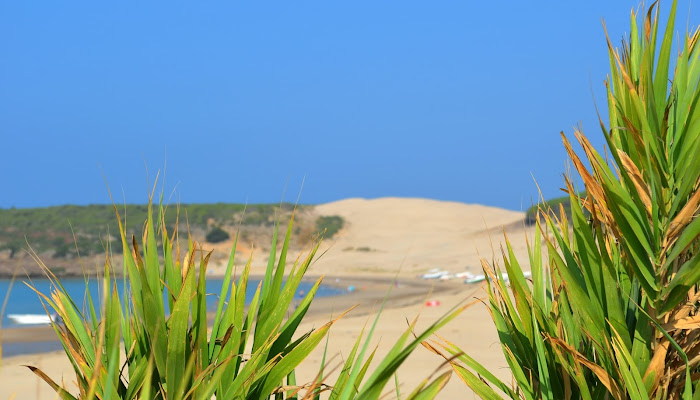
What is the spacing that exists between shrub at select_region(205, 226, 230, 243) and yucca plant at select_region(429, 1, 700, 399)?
1659 inches

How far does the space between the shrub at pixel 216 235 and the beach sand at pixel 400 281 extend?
2.79 metres

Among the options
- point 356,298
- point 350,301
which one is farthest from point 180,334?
point 356,298

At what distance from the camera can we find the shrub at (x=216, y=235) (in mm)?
44062

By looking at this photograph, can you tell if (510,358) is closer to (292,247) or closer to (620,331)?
(620,331)

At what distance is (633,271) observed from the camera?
254 cm

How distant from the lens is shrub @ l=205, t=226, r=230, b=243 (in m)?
44.1

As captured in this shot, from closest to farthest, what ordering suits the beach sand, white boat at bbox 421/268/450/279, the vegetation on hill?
the beach sand, white boat at bbox 421/268/450/279, the vegetation on hill

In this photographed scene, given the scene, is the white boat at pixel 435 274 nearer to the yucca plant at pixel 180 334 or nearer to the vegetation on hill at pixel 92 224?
the vegetation on hill at pixel 92 224

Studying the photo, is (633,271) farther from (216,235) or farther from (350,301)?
(216,235)

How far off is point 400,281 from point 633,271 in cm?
3017

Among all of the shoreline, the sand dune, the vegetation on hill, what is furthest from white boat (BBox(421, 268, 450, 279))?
the vegetation on hill

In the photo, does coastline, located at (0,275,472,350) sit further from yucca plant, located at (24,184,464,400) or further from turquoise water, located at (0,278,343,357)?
yucca plant, located at (24,184,464,400)

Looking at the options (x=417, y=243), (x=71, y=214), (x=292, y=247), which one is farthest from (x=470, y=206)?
(x=71, y=214)

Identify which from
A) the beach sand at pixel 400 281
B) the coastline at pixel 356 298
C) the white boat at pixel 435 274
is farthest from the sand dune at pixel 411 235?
the coastline at pixel 356 298
